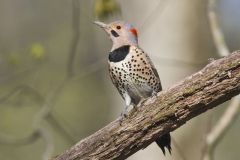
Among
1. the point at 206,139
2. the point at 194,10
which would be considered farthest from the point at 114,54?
the point at 194,10

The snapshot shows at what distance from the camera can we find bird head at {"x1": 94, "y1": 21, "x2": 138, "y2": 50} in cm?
452

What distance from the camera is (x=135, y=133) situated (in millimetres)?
3547

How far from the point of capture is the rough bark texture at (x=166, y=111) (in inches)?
132

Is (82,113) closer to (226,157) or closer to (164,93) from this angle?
(226,157)

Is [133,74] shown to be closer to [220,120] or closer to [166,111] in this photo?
[166,111]

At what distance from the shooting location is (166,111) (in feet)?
11.4

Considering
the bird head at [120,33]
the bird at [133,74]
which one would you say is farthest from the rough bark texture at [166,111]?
the bird head at [120,33]

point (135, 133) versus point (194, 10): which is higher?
point (194, 10)

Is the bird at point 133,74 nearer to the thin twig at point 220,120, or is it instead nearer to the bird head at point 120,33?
the bird head at point 120,33

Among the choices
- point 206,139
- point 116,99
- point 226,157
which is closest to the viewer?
point 206,139

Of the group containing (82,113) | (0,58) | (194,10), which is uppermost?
(82,113)

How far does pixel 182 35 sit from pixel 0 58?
1.98 metres

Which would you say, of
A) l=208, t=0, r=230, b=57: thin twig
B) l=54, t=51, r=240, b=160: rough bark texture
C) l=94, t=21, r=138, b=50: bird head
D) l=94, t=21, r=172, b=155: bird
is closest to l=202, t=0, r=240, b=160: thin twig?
l=208, t=0, r=230, b=57: thin twig

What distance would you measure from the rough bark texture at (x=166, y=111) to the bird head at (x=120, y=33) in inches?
39.1
